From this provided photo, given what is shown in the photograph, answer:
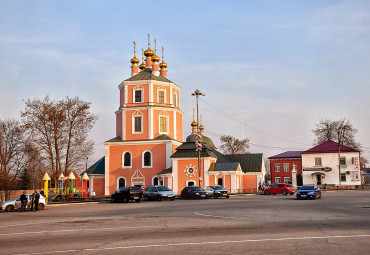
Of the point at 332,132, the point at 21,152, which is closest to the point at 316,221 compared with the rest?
the point at 21,152

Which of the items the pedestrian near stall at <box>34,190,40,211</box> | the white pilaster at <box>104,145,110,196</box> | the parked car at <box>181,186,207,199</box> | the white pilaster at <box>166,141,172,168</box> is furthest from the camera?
the white pilaster at <box>104,145,110,196</box>

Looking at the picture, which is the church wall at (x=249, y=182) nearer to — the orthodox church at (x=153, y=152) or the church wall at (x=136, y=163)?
the orthodox church at (x=153, y=152)

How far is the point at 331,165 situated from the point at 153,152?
33.2 metres

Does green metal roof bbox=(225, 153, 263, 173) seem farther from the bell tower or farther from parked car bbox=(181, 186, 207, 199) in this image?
parked car bbox=(181, 186, 207, 199)

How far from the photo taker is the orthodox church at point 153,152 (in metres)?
53.7

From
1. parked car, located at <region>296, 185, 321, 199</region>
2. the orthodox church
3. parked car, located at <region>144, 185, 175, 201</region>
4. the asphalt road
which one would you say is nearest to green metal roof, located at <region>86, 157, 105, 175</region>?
the orthodox church

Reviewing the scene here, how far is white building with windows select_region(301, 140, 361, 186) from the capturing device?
228 ft

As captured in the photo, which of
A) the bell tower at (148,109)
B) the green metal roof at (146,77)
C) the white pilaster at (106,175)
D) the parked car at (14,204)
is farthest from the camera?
the green metal roof at (146,77)

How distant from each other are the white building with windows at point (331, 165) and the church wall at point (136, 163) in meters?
29.4

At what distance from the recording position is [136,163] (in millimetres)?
56031

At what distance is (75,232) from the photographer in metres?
14.2

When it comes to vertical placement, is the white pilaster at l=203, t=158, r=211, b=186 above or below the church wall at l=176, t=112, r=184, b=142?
below

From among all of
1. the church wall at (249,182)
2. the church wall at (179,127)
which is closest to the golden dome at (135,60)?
the church wall at (179,127)

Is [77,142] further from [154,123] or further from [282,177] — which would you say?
[282,177]
